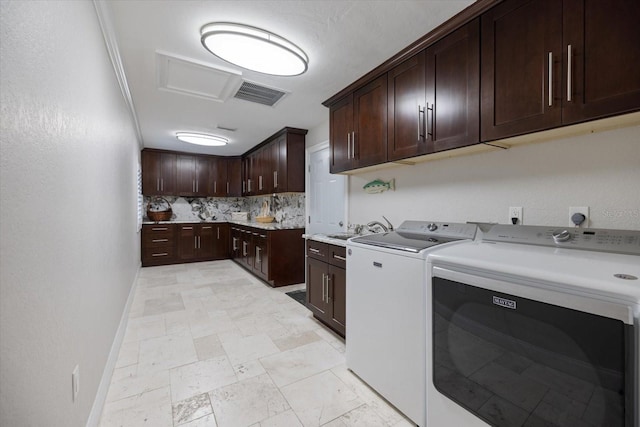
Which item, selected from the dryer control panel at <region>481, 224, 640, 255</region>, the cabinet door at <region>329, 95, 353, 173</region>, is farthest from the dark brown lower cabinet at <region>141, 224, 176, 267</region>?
the dryer control panel at <region>481, 224, 640, 255</region>

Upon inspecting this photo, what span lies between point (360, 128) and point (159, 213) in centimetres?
482

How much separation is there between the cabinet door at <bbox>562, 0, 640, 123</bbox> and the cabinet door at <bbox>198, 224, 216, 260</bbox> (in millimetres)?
5790

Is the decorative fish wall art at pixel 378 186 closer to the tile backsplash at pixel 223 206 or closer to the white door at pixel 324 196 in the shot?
the white door at pixel 324 196

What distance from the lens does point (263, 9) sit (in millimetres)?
1674

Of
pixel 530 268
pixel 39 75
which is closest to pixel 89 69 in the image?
pixel 39 75

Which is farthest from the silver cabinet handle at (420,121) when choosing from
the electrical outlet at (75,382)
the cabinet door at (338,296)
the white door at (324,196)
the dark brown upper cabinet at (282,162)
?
the dark brown upper cabinet at (282,162)

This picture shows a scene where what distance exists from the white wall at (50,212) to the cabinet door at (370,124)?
1.95 meters

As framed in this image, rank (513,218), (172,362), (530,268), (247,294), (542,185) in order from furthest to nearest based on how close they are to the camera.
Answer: (247,294)
(172,362)
(513,218)
(542,185)
(530,268)

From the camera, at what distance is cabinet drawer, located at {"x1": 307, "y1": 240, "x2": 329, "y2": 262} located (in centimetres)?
266

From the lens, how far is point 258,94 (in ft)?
9.66

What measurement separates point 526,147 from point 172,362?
9.54 ft

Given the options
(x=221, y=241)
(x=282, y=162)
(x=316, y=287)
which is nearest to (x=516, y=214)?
(x=316, y=287)

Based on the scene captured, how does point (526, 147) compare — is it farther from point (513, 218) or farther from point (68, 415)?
point (68, 415)

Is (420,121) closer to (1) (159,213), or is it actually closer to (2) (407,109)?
(2) (407,109)
